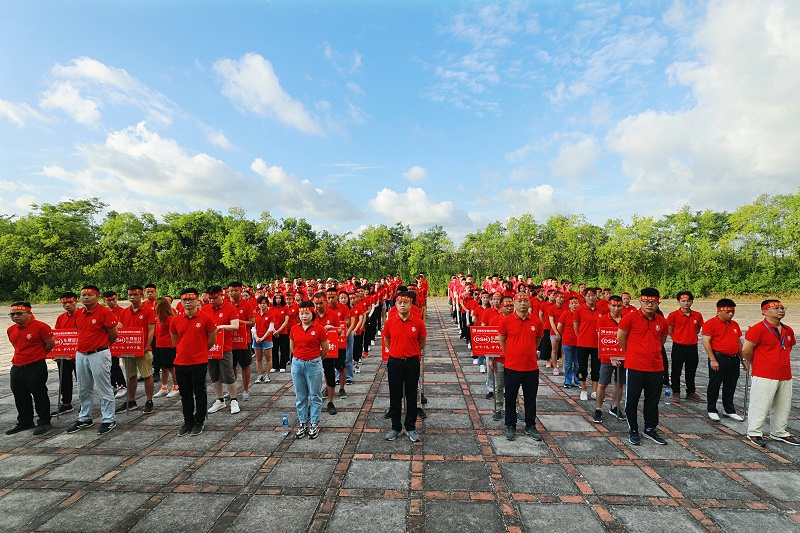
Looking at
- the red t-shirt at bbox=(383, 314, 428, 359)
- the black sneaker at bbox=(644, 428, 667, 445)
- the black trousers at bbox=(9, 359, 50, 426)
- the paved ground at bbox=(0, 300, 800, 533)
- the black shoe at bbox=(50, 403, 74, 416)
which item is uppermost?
the red t-shirt at bbox=(383, 314, 428, 359)

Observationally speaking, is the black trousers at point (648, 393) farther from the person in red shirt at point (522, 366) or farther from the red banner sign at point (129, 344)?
the red banner sign at point (129, 344)

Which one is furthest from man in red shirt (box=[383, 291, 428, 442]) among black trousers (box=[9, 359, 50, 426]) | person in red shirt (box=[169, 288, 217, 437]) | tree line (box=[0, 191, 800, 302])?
tree line (box=[0, 191, 800, 302])

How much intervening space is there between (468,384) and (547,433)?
8.06 ft

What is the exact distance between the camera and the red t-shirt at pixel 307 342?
5057mm

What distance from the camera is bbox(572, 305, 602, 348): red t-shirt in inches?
265

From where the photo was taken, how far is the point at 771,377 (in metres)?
4.84

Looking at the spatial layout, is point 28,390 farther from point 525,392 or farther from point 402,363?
point 525,392

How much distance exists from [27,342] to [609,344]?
28.2 feet

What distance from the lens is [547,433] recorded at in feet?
16.7

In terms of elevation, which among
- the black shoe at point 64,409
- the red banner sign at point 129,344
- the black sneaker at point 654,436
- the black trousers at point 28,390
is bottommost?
Answer: the black shoe at point 64,409

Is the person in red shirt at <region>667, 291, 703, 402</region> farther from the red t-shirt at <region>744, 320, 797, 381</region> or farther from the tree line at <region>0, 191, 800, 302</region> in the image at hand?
the tree line at <region>0, 191, 800, 302</region>

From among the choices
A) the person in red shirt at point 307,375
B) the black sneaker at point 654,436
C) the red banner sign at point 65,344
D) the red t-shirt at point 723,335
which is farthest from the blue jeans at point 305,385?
the red t-shirt at point 723,335

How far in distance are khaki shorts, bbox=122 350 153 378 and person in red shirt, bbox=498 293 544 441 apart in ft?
19.1

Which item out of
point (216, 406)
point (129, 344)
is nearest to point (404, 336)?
point (216, 406)
